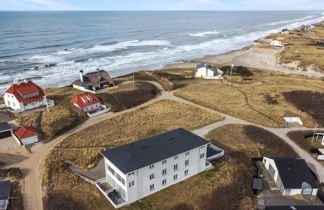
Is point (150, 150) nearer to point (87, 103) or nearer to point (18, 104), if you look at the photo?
point (87, 103)

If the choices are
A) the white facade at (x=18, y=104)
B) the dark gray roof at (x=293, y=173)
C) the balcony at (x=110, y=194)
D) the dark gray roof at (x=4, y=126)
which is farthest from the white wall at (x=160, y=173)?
the white facade at (x=18, y=104)

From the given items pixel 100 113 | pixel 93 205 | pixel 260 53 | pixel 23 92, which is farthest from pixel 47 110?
pixel 260 53

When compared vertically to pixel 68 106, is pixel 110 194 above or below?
below

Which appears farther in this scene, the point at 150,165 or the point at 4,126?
the point at 4,126

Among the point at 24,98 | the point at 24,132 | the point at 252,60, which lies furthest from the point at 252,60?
the point at 24,132

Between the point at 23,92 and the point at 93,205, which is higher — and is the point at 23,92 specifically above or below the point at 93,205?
above

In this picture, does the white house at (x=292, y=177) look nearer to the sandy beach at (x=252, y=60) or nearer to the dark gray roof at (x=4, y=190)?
the dark gray roof at (x=4, y=190)

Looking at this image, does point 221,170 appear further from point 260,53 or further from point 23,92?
point 260,53
